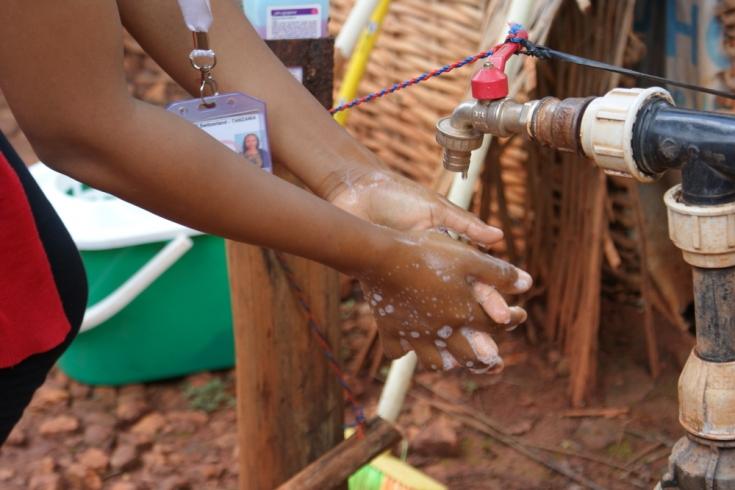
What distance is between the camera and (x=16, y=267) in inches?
53.7

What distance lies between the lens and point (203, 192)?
110 centimetres

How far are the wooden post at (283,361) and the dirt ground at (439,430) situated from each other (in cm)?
62

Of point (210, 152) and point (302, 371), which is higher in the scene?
point (210, 152)

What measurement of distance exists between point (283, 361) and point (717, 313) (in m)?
0.97

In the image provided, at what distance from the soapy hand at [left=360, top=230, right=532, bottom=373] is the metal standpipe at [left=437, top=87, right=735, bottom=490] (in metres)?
0.20

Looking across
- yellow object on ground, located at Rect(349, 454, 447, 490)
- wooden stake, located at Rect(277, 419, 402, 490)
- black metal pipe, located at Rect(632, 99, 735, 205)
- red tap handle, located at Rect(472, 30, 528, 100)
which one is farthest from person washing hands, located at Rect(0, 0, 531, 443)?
yellow object on ground, located at Rect(349, 454, 447, 490)

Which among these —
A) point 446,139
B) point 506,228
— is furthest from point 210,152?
point 506,228

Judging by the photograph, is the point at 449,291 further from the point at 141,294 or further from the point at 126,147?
the point at 141,294

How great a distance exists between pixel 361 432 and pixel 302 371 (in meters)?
0.18

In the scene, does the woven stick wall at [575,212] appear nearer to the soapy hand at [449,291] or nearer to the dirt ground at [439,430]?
the dirt ground at [439,430]

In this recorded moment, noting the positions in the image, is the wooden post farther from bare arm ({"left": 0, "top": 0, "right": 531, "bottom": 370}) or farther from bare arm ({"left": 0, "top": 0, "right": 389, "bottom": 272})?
bare arm ({"left": 0, "top": 0, "right": 389, "bottom": 272})

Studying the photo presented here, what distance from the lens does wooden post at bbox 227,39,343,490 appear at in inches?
71.6

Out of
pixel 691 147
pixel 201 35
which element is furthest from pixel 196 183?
pixel 691 147

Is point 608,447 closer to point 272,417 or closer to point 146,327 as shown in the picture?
point 272,417
